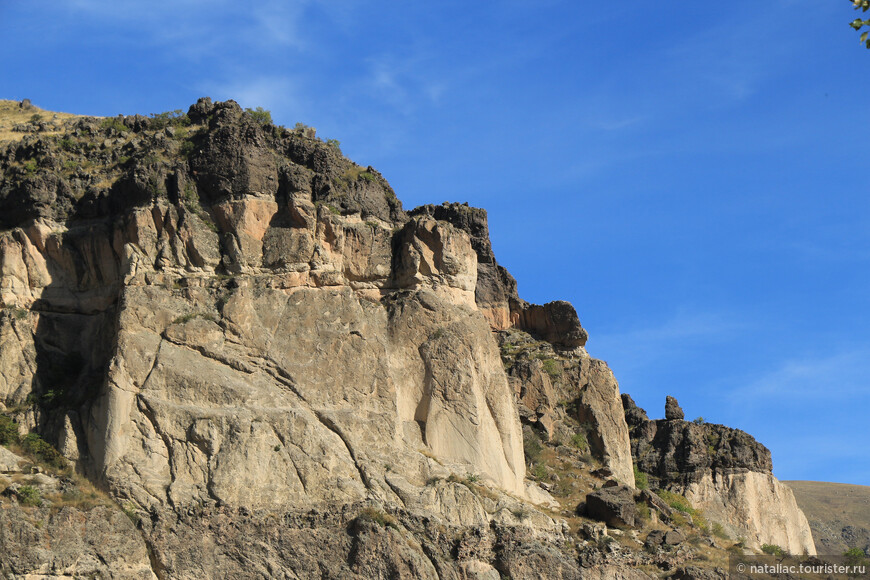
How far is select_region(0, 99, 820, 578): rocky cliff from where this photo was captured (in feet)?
147

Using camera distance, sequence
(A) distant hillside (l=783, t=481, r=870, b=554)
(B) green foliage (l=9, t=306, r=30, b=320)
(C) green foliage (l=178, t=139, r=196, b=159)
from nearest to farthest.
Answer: (B) green foliage (l=9, t=306, r=30, b=320) → (C) green foliage (l=178, t=139, r=196, b=159) → (A) distant hillside (l=783, t=481, r=870, b=554)

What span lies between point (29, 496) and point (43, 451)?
13.1 ft

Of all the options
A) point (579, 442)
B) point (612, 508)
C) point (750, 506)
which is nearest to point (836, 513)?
point (750, 506)

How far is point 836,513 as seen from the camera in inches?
4247

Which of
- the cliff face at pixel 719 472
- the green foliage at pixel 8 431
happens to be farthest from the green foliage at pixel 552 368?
the green foliage at pixel 8 431

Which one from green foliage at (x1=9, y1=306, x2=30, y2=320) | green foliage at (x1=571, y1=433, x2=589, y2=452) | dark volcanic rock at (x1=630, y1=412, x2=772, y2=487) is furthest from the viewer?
dark volcanic rock at (x1=630, y1=412, x2=772, y2=487)

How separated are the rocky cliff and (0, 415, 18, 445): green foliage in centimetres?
7

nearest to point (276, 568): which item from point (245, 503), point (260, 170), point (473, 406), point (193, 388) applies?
point (245, 503)

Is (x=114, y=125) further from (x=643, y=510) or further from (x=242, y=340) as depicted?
(x=643, y=510)

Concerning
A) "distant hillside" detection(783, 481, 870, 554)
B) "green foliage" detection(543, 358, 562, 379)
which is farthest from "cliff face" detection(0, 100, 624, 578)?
"distant hillside" detection(783, 481, 870, 554)

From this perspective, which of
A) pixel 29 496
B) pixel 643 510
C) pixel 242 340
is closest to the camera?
pixel 29 496

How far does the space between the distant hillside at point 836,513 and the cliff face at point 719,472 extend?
63.5 ft

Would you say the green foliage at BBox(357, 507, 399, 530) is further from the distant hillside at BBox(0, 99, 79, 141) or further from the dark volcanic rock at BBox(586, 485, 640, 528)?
the distant hillside at BBox(0, 99, 79, 141)

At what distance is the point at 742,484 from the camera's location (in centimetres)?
6950
